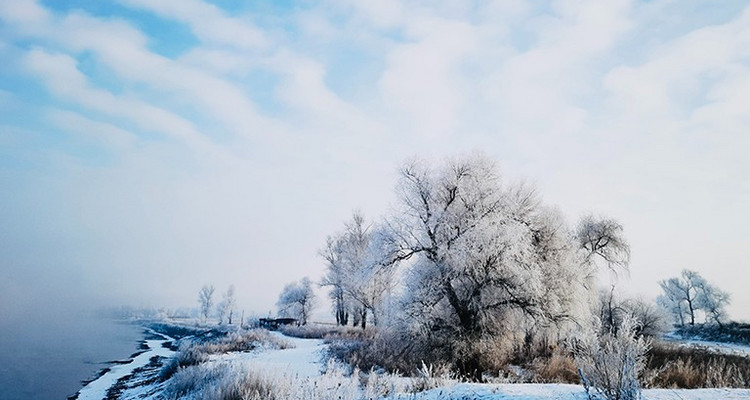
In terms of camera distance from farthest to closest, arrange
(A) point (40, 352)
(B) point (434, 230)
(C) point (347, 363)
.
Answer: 1. (A) point (40, 352)
2. (B) point (434, 230)
3. (C) point (347, 363)

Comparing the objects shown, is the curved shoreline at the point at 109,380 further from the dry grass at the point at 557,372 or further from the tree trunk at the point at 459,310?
the dry grass at the point at 557,372

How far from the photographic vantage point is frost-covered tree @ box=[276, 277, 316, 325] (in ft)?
215

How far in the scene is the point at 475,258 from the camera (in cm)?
1421

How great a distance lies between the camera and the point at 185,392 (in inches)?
420

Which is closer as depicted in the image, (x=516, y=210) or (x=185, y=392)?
(x=185, y=392)

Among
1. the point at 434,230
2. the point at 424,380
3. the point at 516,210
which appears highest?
the point at 516,210

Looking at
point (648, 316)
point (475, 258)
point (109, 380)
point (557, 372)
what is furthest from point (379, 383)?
point (648, 316)

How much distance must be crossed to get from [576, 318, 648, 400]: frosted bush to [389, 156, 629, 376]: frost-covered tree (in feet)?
30.5

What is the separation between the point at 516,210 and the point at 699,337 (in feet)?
121

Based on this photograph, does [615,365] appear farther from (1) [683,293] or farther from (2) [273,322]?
(1) [683,293]

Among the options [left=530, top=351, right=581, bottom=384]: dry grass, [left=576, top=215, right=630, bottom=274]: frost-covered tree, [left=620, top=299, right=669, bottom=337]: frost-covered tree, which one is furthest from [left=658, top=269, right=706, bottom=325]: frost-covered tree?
[left=530, top=351, right=581, bottom=384]: dry grass

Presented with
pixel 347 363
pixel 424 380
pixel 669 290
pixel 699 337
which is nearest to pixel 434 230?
pixel 347 363

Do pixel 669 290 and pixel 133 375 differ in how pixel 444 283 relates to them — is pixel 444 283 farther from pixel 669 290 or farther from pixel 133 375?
pixel 669 290

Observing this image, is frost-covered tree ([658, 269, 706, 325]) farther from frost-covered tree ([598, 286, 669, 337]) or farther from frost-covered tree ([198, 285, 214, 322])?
frost-covered tree ([198, 285, 214, 322])
